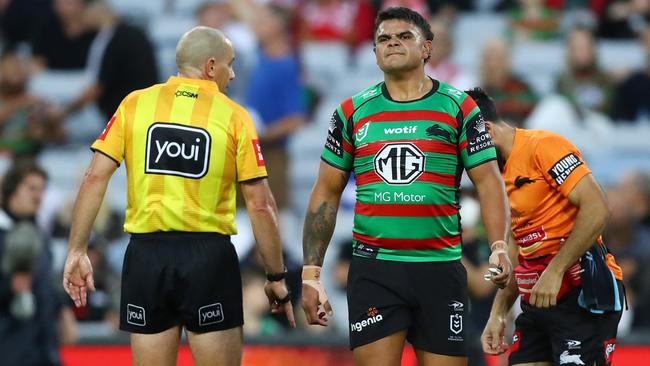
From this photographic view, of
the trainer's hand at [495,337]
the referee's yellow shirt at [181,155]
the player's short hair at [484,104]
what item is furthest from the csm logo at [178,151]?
the trainer's hand at [495,337]

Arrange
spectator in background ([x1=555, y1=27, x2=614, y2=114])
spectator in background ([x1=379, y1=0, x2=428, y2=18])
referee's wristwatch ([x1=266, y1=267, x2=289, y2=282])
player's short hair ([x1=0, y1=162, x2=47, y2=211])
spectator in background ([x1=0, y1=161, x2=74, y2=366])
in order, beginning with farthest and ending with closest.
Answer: spectator in background ([x1=379, y1=0, x2=428, y2=18]) < spectator in background ([x1=555, y1=27, x2=614, y2=114]) < player's short hair ([x1=0, y1=162, x2=47, y2=211]) < spectator in background ([x1=0, y1=161, x2=74, y2=366]) < referee's wristwatch ([x1=266, y1=267, x2=289, y2=282])

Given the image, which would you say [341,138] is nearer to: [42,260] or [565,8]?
[42,260]

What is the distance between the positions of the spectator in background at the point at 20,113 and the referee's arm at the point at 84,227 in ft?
24.1

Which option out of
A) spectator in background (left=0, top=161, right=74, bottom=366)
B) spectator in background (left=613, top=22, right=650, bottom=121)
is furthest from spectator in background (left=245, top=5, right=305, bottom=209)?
spectator in background (left=613, top=22, right=650, bottom=121)

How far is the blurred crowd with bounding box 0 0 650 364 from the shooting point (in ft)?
36.9

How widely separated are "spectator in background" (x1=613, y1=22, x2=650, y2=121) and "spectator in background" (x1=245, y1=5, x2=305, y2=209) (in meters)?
3.64

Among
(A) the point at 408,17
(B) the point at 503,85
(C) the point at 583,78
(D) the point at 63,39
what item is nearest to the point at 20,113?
(D) the point at 63,39

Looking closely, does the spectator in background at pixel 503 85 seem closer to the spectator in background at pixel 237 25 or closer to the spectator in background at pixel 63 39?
the spectator in background at pixel 237 25

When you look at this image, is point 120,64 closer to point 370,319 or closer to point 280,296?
point 280,296

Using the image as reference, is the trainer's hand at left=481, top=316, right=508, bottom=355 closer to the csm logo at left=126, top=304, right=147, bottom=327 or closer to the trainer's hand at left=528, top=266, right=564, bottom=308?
the trainer's hand at left=528, top=266, right=564, bottom=308

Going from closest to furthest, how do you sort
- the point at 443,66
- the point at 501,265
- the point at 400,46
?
the point at 501,265 < the point at 400,46 < the point at 443,66

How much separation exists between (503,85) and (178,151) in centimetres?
663

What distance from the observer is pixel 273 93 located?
1394cm

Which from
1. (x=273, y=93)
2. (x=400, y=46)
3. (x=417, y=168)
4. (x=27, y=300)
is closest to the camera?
(x=417, y=168)
